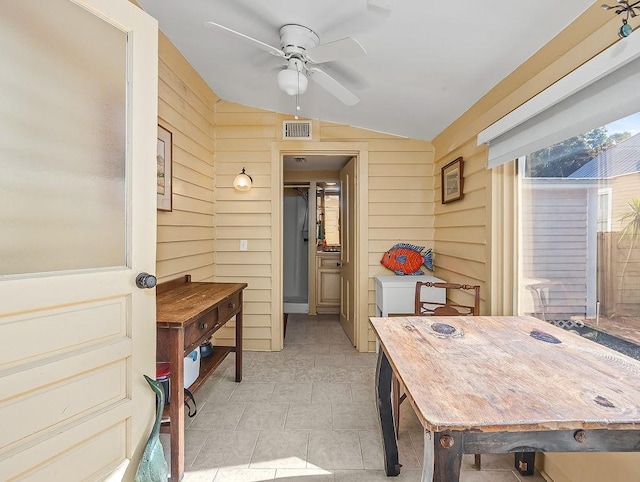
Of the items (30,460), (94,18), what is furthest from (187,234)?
(30,460)

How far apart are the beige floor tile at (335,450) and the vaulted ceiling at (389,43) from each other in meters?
2.20

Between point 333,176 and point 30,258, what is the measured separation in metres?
4.21

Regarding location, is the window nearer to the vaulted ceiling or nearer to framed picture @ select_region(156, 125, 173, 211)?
the vaulted ceiling

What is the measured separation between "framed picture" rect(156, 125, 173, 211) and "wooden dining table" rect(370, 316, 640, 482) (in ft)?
5.69

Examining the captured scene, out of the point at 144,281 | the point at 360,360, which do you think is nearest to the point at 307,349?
the point at 360,360

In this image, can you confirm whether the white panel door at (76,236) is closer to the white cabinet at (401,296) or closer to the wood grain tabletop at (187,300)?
the wood grain tabletop at (187,300)

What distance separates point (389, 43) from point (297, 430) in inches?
96.4

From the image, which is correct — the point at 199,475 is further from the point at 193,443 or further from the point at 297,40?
the point at 297,40

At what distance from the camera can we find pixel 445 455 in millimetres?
835

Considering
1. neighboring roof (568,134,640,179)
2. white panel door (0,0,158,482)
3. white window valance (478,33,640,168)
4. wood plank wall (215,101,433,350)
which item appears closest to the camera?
white panel door (0,0,158,482)

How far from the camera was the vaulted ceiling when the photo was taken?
1.61 m

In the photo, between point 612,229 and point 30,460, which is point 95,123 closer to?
point 30,460

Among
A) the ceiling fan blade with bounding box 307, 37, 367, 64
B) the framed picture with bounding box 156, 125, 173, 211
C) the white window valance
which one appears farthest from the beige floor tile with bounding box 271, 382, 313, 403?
the ceiling fan blade with bounding box 307, 37, 367, 64

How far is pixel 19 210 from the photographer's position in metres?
1.07
